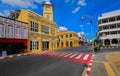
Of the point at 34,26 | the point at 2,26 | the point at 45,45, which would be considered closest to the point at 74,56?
the point at 2,26

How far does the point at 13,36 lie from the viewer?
22797 millimetres

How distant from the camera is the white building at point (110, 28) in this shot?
50.9 metres

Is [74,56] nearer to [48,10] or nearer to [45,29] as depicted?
[45,29]

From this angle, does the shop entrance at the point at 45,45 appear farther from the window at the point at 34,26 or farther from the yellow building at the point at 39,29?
the window at the point at 34,26

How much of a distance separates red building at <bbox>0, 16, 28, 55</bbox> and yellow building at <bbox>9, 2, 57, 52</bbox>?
2.04m

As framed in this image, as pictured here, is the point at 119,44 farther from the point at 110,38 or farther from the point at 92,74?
the point at 92,74

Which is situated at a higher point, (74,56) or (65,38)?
(65,38)

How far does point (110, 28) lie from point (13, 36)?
42037 millimetres

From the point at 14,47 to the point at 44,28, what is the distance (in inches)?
530

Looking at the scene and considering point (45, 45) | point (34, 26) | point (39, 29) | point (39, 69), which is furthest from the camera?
point (45, 45)

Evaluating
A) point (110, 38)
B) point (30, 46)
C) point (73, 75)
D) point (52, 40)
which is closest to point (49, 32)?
point (52, 40)

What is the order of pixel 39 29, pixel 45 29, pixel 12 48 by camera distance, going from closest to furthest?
1. pixel 12 48
2. pixel 39 29
3. pixel 45 29

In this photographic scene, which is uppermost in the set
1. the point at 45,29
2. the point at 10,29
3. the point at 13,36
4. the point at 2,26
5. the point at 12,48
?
the point at 45,29

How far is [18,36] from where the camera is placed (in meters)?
24.1
